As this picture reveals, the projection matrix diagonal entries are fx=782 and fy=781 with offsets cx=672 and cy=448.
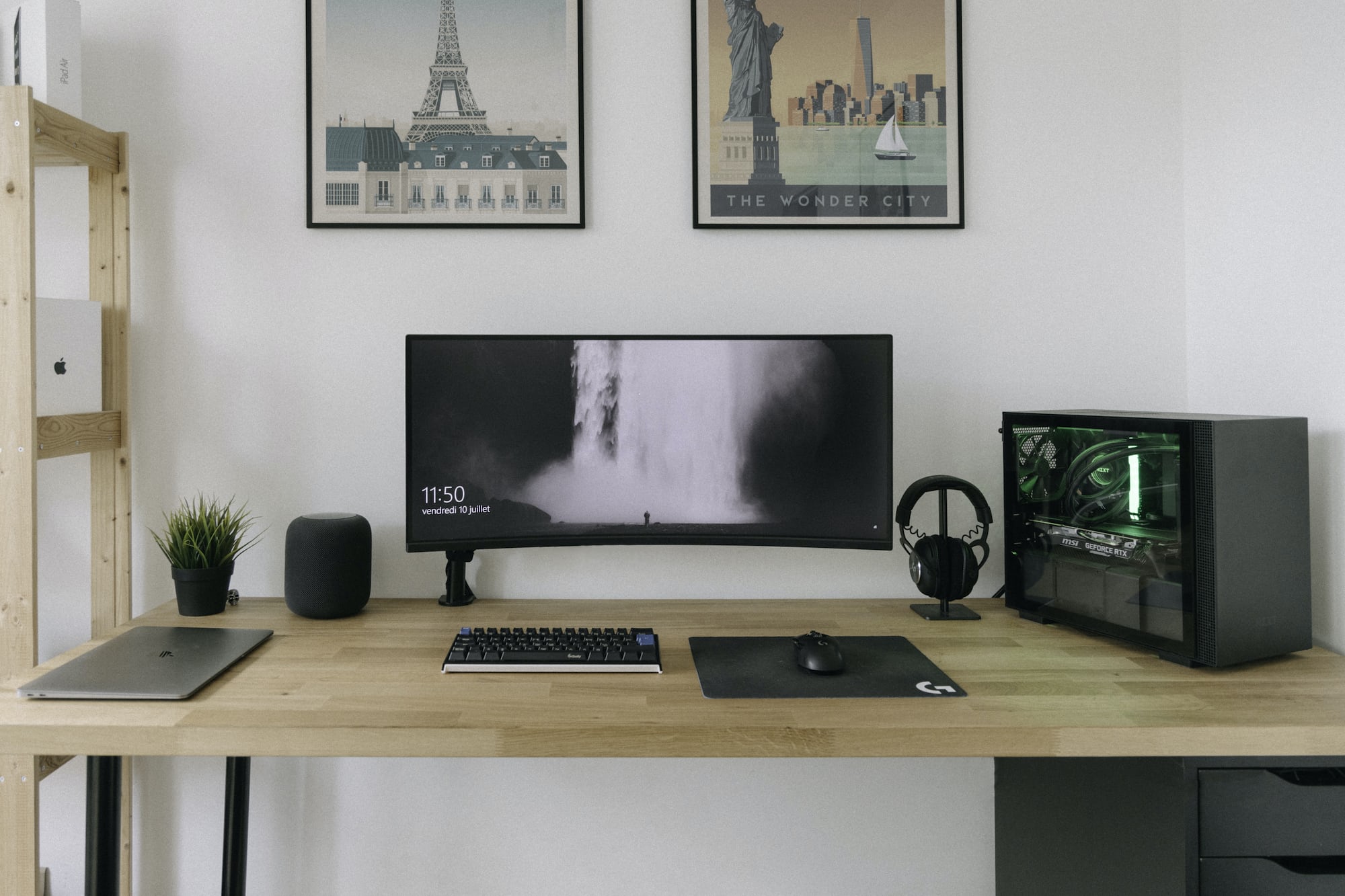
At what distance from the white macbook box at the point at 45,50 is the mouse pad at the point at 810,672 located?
1579 mm

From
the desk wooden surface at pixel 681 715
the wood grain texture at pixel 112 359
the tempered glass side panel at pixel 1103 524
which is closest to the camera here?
the desk wooden surface at pixel 681 715

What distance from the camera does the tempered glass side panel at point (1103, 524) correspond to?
4.00 ft

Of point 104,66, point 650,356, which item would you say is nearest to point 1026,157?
point 650,356

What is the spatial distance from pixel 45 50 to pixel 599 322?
1.14 m

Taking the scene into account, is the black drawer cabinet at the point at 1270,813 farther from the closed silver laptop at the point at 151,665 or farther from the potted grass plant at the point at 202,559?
the potted grass plant at the point at 202,559

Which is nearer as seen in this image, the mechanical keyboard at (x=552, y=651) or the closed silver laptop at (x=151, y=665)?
the closed silver laptop at (x=151, y=665)

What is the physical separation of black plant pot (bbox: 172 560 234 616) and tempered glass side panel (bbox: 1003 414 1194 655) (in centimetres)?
151

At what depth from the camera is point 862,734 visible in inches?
38.8

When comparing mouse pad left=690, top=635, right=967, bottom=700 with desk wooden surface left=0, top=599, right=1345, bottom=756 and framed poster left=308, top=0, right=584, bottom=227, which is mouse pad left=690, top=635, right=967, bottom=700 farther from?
framed poster left=308, top=0, right=584, bottom=227

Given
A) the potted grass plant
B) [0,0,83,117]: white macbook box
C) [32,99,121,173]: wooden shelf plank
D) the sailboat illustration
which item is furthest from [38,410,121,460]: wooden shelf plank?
the sailboat illustration

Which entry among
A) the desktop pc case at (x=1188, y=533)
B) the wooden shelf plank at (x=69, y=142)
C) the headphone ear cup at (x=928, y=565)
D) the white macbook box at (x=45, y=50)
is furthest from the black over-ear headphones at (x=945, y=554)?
the white macbook box at (x=45, y=50)

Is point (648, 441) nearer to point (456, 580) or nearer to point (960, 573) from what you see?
point (456, 580)

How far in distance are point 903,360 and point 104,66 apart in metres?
1.78

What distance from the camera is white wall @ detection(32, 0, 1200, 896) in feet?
5.36
